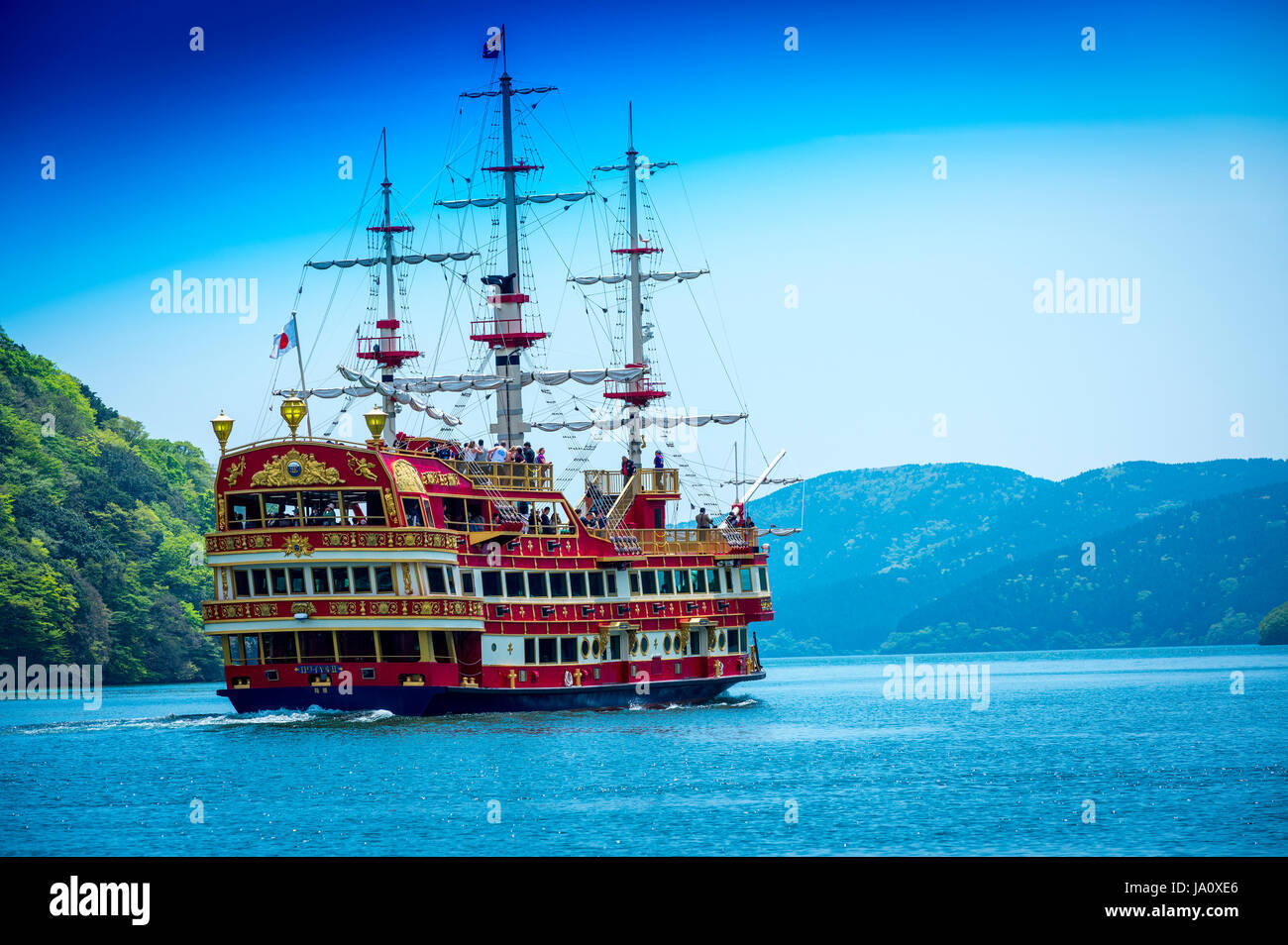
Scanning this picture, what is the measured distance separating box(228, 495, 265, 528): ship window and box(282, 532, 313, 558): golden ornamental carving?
2323 millimetres

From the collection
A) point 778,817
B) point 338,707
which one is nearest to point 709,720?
point 338,707

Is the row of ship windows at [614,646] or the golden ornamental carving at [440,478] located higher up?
the golden ornamental carving at [440,478]

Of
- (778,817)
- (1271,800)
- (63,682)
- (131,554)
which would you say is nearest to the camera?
(778,817)

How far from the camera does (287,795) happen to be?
41094mm

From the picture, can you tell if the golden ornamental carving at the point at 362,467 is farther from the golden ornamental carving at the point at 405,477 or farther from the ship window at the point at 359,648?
the ship window at the point at 359,648

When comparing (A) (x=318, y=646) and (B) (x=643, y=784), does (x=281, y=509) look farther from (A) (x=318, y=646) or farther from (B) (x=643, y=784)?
(B) (x=643, y=784)

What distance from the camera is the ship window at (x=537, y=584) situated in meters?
61.2

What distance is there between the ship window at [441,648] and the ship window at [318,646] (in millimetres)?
3351

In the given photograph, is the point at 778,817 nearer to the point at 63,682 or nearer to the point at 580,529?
the point at 580,529

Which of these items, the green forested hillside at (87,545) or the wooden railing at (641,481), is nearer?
the wooden railing at (641,481)
